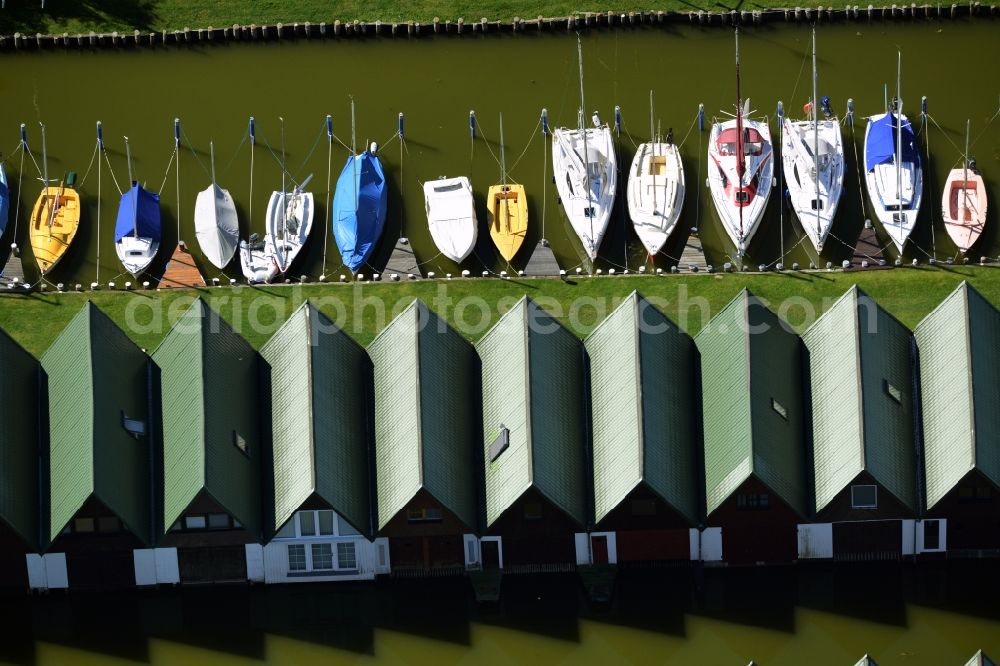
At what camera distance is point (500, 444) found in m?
112

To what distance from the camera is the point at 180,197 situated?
432 feet

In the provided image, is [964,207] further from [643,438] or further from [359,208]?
[359,208]

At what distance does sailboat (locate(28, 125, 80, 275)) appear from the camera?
421 ft

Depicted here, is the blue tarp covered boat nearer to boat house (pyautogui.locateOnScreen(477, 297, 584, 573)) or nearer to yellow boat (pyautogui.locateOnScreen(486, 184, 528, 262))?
yellow boat (pyautogui.locateOnScreen(486, 184, 528, 262))

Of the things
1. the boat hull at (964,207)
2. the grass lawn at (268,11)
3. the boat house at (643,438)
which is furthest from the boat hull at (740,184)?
the boat house at (643,438)

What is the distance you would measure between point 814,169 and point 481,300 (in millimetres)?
23659

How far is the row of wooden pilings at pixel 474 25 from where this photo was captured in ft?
445

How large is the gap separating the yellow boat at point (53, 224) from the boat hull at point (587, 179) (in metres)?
31.7

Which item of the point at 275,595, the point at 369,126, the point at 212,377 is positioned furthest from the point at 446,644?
the point at 369,126

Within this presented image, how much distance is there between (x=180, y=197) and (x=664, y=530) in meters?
41.2

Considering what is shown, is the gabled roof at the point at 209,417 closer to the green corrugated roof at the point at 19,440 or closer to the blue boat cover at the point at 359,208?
the green corrugated roof at the point at 19,440

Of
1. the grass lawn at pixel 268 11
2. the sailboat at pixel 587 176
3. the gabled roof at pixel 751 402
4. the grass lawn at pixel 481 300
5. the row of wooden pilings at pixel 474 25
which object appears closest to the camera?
the gabled roof at pixel 751 402

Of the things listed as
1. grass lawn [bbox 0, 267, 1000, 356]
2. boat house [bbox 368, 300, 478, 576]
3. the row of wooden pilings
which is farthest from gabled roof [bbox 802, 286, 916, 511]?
the row of wooden pilings

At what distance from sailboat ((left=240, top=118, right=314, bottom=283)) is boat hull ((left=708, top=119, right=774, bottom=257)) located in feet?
87.1
